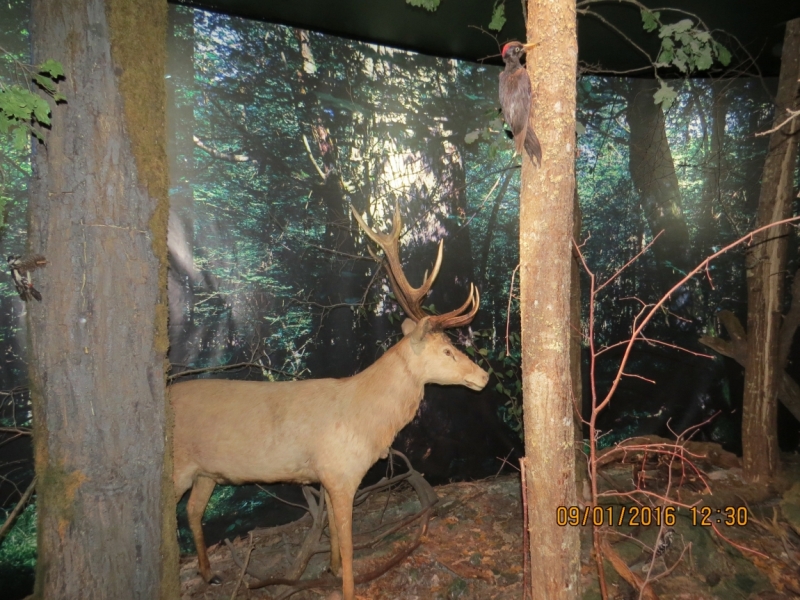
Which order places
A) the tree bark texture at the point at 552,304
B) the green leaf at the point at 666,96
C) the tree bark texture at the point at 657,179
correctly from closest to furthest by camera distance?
the tree bark texture at the point at 552,304 < the green leaf at the point at 666,96 < the tree bark texture at the point at 657,179

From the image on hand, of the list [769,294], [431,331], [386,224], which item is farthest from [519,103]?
[769,294]

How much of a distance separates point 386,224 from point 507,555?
292 cm

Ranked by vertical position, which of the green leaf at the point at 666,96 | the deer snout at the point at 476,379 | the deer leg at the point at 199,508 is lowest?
the deer leg at the point at 199,508

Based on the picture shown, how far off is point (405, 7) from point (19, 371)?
3796 mm

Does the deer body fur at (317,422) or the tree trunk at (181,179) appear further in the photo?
the tree trunk at (181,179)

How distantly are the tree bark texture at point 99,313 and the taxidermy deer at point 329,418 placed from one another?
0.97 meters

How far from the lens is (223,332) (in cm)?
364

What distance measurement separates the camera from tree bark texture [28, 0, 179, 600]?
189 centimetres

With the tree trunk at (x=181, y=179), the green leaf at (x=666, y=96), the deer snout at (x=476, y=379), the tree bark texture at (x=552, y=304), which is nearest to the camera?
the tree bark texture at (x=552, y=304)

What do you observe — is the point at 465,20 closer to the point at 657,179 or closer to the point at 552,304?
the point at 657,179

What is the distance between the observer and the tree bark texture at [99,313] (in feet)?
6.21

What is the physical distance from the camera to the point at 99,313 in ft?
6.42

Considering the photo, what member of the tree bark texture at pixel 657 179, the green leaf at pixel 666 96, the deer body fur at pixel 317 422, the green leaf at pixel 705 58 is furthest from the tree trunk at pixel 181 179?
the tree bark texture at pixel 657 179

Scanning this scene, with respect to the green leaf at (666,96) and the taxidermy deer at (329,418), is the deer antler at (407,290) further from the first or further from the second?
the green leaf at (666,96)
